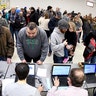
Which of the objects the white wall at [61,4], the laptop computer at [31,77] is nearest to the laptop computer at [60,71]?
the laptop computer at [31,77]

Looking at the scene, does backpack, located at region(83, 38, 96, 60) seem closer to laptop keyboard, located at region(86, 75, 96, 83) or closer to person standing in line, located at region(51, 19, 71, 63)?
person standing in line, located at region(51, 19, 71, 63)

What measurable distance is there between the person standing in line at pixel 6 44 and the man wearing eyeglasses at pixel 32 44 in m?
0.15

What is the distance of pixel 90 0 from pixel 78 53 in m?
11.0

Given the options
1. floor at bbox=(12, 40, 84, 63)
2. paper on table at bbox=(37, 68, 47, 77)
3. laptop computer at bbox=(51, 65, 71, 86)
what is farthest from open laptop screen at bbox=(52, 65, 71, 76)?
floor at bbox=(12, 40, 84, 63)

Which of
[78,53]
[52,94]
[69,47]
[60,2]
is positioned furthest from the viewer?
[60,2]

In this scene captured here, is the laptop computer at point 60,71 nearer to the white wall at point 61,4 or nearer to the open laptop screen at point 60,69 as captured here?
the open laptop screen at point 60,69

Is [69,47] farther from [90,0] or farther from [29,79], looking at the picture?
[90,0]

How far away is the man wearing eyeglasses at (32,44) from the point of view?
422cm

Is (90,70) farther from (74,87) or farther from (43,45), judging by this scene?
(74,87)

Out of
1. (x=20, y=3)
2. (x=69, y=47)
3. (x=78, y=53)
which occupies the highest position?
(x=20, y=3)

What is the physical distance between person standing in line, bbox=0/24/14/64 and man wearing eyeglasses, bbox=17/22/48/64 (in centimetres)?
15

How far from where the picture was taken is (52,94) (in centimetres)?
268

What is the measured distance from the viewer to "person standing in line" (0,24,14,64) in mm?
4301

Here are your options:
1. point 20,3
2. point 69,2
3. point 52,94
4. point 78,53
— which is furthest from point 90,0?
point 52,94
